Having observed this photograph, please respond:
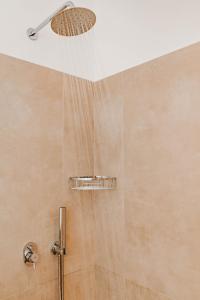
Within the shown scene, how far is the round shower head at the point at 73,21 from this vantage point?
1.02m

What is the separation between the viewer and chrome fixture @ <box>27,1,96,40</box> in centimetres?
102

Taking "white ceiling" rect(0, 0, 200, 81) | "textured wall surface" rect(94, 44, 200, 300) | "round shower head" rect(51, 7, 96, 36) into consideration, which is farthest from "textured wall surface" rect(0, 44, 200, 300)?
"round shower head" rect(51, 7, 96, 36)

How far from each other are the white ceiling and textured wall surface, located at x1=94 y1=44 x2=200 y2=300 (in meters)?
0.20

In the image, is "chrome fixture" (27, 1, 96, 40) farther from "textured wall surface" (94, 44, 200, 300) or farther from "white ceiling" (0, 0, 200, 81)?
"textured wall surface" (94, 44, 200, 300)

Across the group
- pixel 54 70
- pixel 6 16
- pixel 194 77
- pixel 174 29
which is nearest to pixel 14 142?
pixel 54 70

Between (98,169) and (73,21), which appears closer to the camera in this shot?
(73,21)

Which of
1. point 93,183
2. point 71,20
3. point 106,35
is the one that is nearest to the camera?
point 71,20

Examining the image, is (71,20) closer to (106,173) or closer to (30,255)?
(106,173)

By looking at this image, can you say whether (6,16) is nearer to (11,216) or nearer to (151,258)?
(11,216)

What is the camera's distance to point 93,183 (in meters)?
1.30

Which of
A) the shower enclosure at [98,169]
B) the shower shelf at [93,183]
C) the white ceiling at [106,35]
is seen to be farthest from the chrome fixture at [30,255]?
the white ceiling at [106,35]

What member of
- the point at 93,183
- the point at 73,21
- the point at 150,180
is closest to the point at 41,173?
the point at 93,183

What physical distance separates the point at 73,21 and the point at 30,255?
0.99 meters

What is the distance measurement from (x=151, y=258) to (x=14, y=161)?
70 cm
